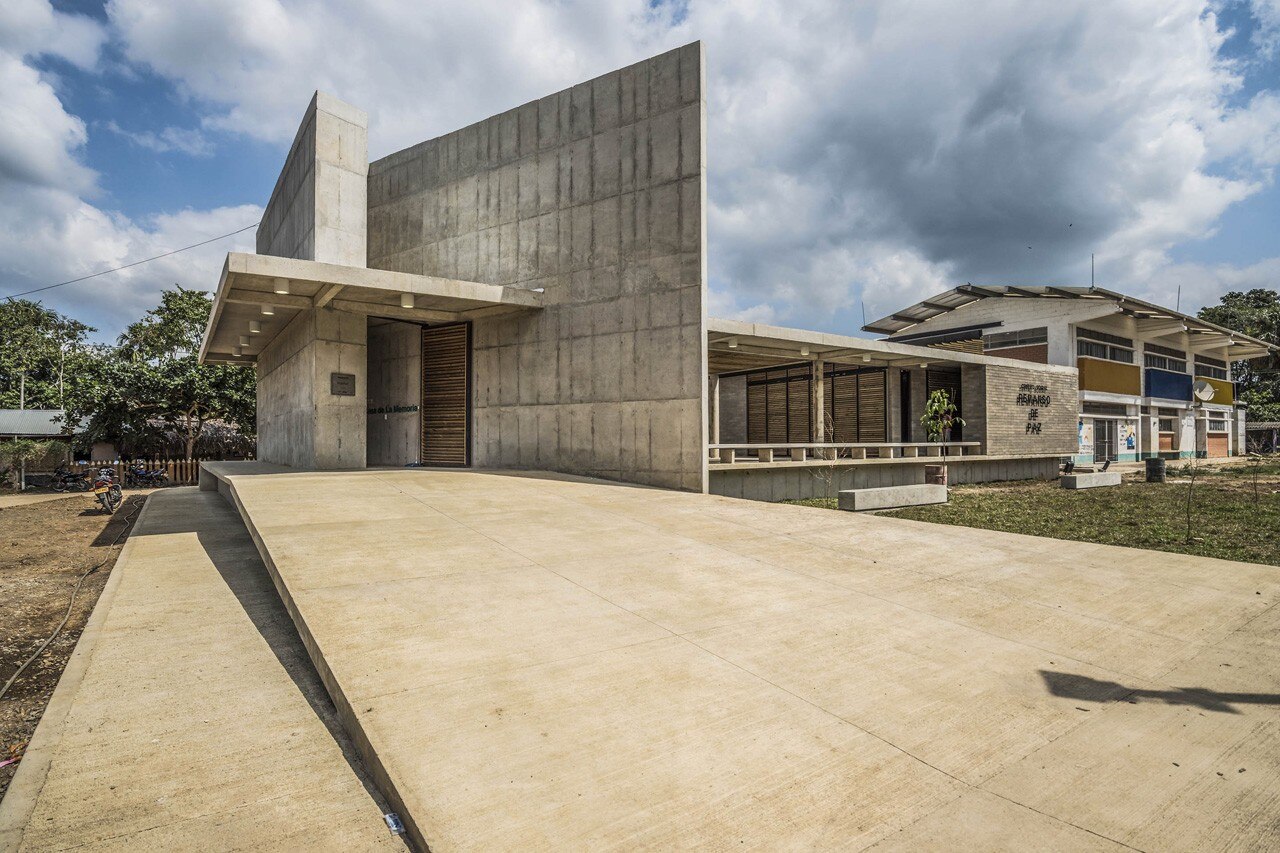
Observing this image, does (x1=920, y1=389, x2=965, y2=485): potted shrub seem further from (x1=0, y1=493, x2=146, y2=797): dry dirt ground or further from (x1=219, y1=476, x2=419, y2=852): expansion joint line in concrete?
(x1=0, y1=493, x2=146, y2=797): dry dirt ground

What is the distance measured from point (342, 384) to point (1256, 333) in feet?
198

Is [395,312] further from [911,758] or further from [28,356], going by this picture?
[28,356]

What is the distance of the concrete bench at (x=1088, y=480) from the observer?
1848cm

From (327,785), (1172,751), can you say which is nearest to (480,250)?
(327,785)

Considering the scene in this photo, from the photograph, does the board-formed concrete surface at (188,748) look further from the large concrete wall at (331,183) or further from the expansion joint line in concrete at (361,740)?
the large concrete wall at (331,183)

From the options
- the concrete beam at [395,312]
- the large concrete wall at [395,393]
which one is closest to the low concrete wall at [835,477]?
the concrete beam at [395,312]

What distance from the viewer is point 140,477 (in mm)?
24328

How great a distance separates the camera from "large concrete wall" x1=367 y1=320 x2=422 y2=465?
17625 millimetres

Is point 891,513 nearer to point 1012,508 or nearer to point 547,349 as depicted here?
point 1012,508

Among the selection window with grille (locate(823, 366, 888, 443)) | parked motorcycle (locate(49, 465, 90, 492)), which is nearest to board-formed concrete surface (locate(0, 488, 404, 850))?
window with grille (locate(823, 366, 888, 443))

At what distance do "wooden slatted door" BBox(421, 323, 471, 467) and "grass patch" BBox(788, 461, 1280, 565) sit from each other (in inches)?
349

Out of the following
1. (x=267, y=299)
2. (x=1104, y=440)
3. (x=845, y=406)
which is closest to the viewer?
(x=267, y=299)

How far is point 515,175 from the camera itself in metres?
15.4

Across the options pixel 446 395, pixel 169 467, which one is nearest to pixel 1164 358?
pixel 446 395
